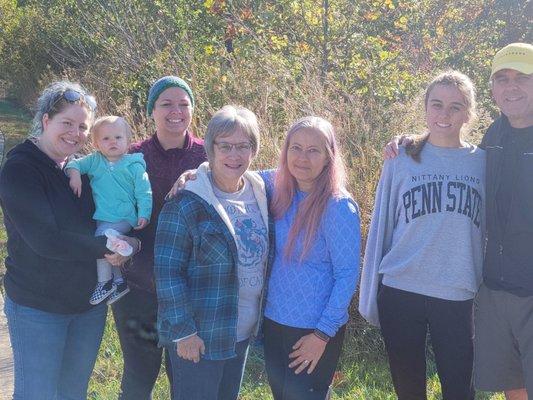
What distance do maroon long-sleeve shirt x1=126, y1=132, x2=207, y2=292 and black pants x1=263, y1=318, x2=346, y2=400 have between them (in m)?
0.68

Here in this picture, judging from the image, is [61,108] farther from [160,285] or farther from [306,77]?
[306,77]

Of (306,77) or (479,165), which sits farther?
(306,77)

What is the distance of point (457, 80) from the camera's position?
3.01 metres

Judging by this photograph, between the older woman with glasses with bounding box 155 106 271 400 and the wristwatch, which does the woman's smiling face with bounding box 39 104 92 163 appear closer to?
the older woman with glasses with bounding box 155 106 271 400

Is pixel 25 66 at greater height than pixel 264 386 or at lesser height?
greater

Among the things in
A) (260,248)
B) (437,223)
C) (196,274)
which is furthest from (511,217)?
(196,274)

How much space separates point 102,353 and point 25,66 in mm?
16272

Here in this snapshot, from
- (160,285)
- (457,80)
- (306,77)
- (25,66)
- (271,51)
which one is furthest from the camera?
(25,66)

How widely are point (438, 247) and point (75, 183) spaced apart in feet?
5.64

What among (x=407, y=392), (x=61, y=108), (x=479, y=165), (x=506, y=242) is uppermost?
(x=61, y=108)

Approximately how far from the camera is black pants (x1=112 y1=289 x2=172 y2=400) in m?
3.22

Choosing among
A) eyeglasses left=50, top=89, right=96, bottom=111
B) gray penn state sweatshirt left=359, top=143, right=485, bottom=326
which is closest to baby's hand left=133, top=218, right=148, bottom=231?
eyeglasses left=50, top=89, right=96, bottom=111

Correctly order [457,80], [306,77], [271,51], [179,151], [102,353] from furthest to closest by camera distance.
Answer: [271,51] < [306,77] < [102,353] < [179,151] < [457,80]

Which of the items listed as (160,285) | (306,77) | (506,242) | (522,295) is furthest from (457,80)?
(306,77)
